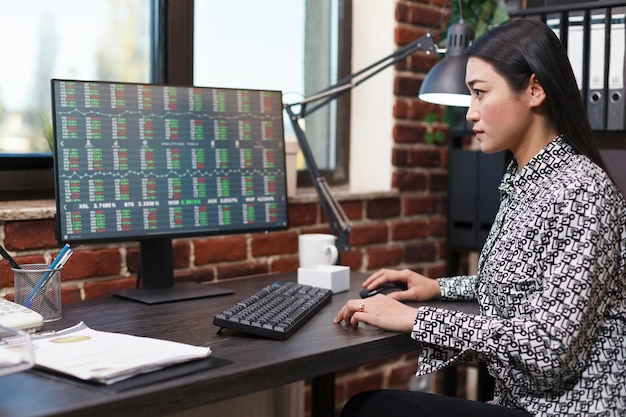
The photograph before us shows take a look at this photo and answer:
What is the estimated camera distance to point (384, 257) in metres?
2.59

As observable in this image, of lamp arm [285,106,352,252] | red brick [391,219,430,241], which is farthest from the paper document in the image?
red brick [391,219,430,241]

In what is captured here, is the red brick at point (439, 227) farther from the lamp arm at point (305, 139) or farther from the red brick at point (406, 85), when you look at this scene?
the lamp arm at point (305, 139)

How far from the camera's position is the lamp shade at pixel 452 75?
1870 mm

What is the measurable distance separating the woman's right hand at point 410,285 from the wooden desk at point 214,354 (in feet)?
0.16

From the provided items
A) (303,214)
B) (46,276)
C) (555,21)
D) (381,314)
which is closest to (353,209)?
(303,214)

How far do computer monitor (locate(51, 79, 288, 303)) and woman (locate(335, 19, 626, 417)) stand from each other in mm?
458

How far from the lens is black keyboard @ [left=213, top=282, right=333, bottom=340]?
1.37 m

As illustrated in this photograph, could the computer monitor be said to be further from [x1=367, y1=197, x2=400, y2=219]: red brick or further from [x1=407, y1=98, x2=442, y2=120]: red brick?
[x1=407, y1=98, x2=442, y2=120]: red brick

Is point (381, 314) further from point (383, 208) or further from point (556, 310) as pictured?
point (383, 208)

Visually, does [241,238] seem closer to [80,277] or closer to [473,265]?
[80,277]

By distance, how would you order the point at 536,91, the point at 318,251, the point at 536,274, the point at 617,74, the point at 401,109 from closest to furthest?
1. the point at 536,274
2. the point at 536,91
3. the point at 318,251
4. the point at 617,74
5. the point at 401,109

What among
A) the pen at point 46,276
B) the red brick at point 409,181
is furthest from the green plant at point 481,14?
the pen at point 46,276

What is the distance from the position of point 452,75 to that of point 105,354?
3.53 ft

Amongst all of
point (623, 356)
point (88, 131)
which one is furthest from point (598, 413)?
point (88, 131)
